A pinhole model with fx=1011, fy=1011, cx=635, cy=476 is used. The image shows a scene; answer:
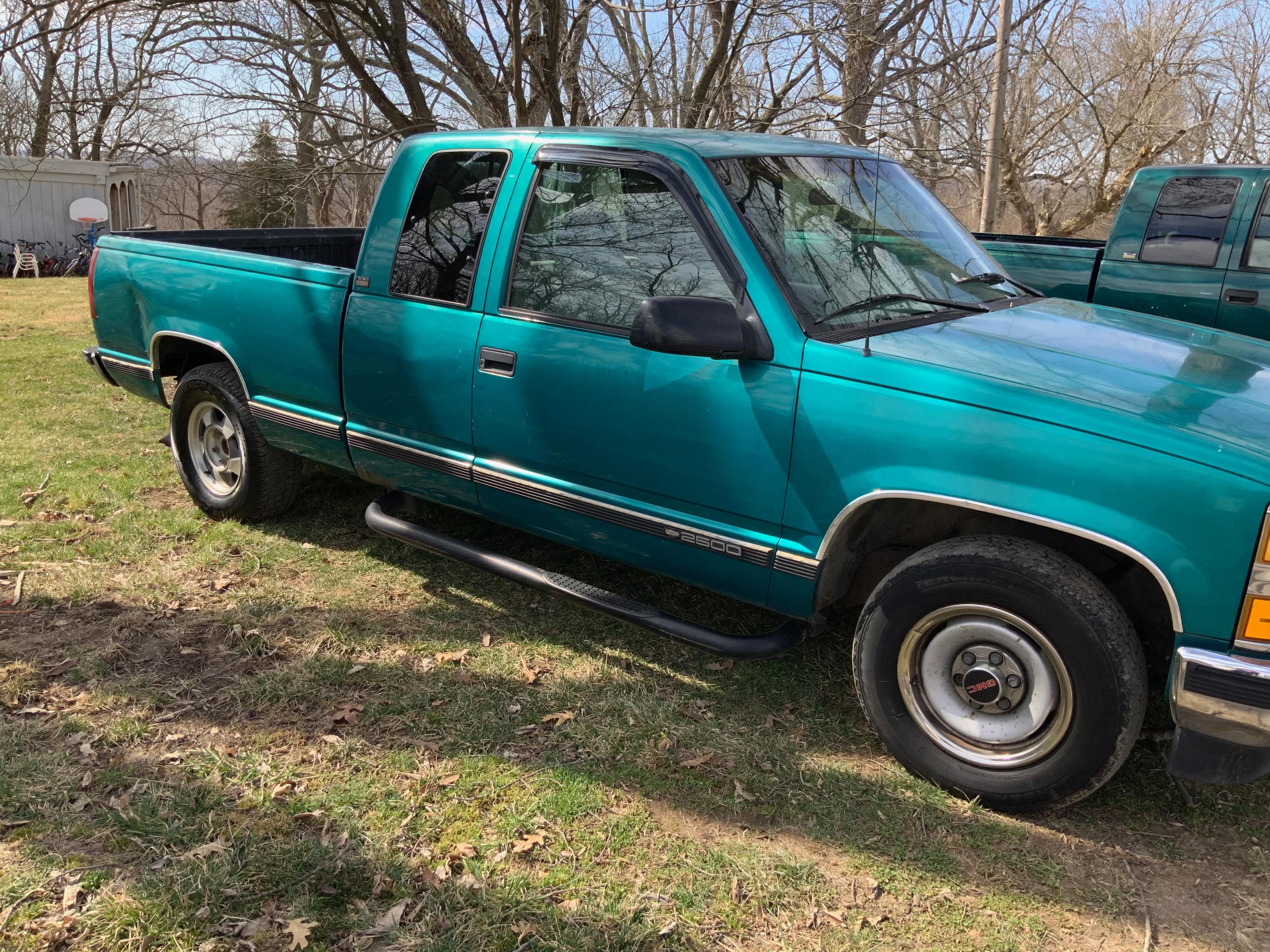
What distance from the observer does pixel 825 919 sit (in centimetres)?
276

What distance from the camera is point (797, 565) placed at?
3.35 m

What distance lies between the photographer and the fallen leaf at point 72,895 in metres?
2.74

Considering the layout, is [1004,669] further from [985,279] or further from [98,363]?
[98,363]

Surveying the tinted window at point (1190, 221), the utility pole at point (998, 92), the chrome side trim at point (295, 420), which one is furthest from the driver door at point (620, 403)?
the utility pole at point (998, 92)

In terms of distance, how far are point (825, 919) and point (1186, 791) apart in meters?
1.41

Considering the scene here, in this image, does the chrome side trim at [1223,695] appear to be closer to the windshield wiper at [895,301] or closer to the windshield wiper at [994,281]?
the windshield wiper at [895,301]

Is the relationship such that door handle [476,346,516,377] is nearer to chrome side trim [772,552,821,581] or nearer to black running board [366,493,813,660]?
black running board [366,493,813,660]

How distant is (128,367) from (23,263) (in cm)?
1736

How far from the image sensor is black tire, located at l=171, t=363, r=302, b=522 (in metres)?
5.13

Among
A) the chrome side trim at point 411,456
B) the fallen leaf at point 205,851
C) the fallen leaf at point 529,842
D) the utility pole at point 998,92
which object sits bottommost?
the fallen leaf at point 205,851

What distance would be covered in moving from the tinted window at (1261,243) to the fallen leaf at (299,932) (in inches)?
262

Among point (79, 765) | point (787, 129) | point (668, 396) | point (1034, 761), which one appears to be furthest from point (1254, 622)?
point (787, 129)

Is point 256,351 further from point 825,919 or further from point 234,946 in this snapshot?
point 825,919

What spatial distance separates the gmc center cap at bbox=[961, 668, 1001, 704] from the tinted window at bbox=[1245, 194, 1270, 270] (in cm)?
485
